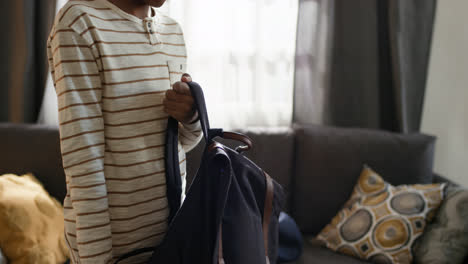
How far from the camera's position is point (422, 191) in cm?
165

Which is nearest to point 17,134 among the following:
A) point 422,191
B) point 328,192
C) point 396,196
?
point 328,192

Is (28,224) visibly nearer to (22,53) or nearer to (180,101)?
(22,53)

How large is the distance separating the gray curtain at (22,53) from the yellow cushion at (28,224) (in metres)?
0.46

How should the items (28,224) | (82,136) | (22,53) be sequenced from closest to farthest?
(82,136) < (28,224) < (22,53)

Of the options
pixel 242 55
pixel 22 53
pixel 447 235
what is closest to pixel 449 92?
pixel 447 235

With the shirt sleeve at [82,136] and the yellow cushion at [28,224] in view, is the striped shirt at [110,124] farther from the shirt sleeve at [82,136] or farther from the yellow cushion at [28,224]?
the yellow cushion at [28,224]

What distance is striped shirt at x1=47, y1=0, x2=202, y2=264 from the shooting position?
27.2 inches

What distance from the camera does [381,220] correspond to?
1.62 meters

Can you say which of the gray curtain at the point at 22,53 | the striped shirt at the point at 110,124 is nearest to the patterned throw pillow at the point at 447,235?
the striped shirt at the point at 110,124

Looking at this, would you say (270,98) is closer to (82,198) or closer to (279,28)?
(279,28)

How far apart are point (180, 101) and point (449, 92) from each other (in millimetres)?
1893

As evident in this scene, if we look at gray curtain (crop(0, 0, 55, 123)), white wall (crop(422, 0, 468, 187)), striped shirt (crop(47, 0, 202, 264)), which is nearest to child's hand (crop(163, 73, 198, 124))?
striped shirt (crop(47, 0, 202, 264))

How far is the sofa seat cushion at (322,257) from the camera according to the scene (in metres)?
1.60

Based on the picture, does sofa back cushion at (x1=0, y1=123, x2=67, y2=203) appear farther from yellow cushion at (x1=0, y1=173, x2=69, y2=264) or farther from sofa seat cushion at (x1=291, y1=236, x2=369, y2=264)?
sofa seat cushion at (x1=291, y1=236, x2=369, y2=264)
